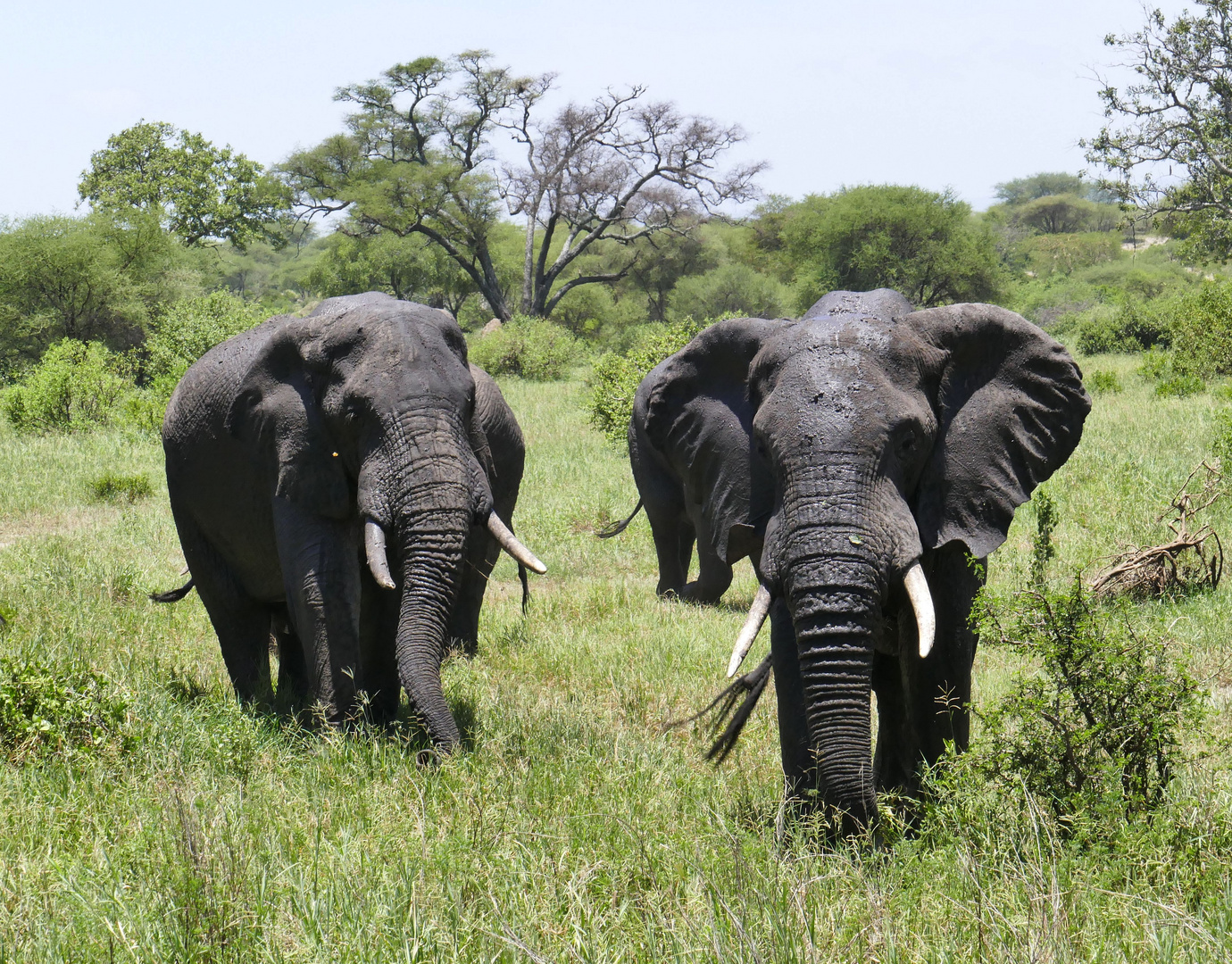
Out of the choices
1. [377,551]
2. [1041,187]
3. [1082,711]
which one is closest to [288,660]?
[377,551]

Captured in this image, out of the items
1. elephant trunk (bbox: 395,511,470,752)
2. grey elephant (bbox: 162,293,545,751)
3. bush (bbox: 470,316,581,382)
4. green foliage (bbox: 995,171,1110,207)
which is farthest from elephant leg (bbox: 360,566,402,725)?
green foliage (bbox: 995,171,1110,207)

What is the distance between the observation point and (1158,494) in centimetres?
984

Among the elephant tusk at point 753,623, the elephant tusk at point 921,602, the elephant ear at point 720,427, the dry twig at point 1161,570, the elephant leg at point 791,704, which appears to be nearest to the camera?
the elephant tusk at point 921,602

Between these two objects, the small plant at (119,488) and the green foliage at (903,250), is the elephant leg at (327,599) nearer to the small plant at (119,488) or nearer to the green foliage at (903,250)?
the small plant at (119,488)

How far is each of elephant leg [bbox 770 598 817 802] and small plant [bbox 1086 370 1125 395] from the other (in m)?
15.5

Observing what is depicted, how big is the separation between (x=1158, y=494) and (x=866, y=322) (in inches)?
278

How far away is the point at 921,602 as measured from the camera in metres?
3.42

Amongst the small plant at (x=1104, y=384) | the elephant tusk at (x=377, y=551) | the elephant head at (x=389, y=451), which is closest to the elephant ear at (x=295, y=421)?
the elephant head at (x=389, y=451)

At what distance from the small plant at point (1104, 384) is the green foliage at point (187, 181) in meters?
34.2

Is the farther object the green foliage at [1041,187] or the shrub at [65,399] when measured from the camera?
the green foliage at [1041,187]

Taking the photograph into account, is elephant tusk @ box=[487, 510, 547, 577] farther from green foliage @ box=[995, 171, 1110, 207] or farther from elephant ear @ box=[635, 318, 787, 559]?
green foliage @ box=[995, 171, 1110, 207]

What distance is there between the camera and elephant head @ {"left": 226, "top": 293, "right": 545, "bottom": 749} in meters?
4.52

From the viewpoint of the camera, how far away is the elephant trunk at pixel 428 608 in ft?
14.6

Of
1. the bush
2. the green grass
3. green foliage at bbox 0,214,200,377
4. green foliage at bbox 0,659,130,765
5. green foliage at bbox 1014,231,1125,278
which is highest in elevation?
green foliage at bbox 1014,231,1125,278
